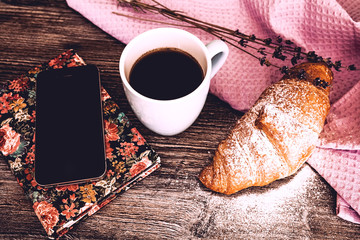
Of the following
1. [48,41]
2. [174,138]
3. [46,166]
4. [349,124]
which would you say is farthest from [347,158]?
[48,41]

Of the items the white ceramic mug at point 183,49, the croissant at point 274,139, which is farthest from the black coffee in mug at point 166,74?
the croissant at point 274,139

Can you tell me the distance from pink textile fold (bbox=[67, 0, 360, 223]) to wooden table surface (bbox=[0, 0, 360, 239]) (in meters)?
0.04

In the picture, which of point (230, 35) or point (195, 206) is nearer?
point (195, 206)

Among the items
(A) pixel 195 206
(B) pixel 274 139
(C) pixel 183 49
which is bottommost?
(A) pixel 195 206

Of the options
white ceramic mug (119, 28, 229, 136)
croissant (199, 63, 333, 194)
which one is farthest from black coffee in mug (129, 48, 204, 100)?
croissant (199, 63, 333, 194)

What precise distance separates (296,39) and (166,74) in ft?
0.99

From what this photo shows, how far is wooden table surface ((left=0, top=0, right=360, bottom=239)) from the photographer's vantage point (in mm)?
Answer: 567

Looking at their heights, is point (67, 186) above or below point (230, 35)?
below

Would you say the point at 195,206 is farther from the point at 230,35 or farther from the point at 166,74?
the point at 230,35

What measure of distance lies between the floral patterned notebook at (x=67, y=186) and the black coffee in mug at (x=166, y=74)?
10 cm

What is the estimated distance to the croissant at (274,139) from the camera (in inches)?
21.5

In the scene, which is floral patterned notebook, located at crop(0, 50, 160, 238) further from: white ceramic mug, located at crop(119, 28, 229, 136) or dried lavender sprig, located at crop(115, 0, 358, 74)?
dried lavender sprig, located at crop(115, 0, 358, 74)

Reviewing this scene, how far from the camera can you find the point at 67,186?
557mm

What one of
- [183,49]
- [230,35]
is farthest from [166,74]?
[230,35]
